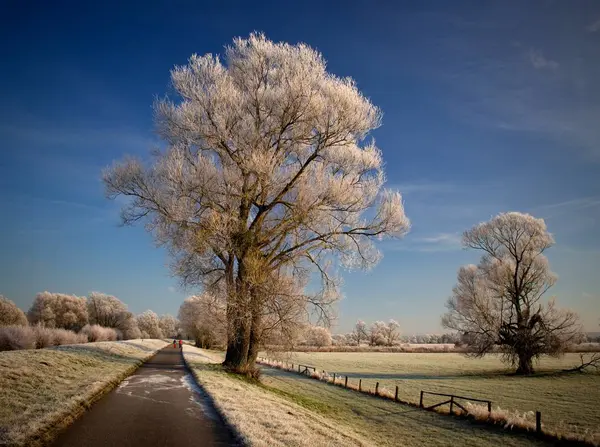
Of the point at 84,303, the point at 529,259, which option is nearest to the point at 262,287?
the point at 529,259

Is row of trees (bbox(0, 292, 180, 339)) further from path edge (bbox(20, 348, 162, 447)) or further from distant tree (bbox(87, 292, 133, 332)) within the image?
path edge (bbox(20, 348, 162, 447))

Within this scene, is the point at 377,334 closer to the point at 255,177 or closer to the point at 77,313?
the point at 77,313

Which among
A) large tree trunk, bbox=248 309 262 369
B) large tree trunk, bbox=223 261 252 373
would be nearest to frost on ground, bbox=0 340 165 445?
large tree trunk, bbox=223 261 252 373

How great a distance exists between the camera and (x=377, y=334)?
113375mm

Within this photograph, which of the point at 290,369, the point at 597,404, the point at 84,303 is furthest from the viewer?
the point at 84,303

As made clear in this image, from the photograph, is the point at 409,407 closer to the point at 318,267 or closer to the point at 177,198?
the point at 318,267

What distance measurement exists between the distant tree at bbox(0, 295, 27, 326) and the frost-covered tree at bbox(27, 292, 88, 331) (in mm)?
26662

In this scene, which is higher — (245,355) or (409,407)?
(245,355)

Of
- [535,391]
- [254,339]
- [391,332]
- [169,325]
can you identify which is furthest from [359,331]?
[254,339]

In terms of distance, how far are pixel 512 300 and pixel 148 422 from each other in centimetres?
3836

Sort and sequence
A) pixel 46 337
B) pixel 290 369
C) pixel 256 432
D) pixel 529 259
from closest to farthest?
pixel 256 432 → pixel 46 337 → pixel 290 369 → pixel 529 259

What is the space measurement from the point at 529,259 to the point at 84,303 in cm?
8560

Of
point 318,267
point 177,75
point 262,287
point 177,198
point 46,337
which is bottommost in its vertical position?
point 46,337

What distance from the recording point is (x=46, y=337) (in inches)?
1059
